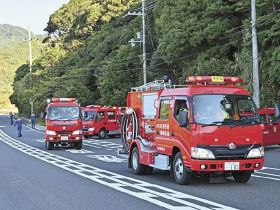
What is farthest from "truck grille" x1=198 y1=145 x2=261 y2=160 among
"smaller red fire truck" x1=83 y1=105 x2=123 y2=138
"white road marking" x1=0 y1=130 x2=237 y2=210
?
"smaller red fire truck" x1=83 y1=105 x2=123 y2=138

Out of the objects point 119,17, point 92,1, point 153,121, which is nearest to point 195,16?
point 153,121

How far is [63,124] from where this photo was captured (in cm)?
2678

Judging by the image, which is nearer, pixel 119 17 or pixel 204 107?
pixel 204 107

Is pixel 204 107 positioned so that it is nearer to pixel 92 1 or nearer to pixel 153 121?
pixel 153 121

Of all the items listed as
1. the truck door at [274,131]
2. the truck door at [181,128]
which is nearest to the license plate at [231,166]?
the truck door at [181,128]

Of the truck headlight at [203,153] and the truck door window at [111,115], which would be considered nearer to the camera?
the truck headlight at [203,153]

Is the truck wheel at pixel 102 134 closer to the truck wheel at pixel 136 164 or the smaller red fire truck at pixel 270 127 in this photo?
the smaller red fire truck at pixel 270 127

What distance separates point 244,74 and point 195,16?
783cm

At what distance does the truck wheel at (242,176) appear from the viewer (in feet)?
42.3

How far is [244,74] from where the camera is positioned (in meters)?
31.7

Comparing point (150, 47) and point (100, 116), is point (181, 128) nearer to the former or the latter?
point (100, 116)

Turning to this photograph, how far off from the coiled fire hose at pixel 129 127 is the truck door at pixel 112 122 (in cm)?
1954

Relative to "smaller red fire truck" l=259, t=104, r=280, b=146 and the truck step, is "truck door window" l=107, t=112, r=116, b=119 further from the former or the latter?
the truck step

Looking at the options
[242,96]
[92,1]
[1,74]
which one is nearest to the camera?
[242,96]
